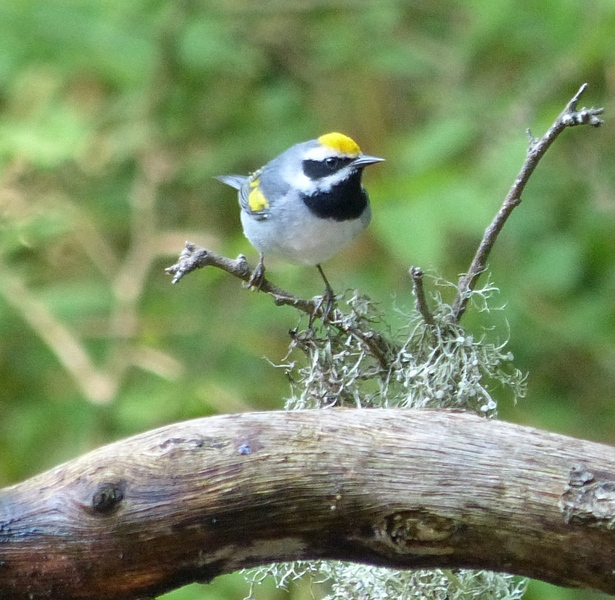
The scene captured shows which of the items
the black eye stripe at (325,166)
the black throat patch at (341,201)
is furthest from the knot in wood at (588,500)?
the black eye stripe at (325,166)

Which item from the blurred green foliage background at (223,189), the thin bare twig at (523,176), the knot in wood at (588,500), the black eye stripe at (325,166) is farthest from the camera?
the blurred green foliage background at (223,189)

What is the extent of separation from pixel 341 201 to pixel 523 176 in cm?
83

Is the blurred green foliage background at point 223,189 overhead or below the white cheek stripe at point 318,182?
overhead

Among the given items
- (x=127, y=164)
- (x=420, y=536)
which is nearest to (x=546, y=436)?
(x=420, y=536)

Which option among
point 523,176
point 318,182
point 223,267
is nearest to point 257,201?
point 318,182

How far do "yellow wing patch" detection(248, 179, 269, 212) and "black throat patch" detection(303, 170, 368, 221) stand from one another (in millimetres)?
124

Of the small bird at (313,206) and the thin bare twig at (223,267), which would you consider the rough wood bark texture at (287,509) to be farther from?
the small bird at (313,206)

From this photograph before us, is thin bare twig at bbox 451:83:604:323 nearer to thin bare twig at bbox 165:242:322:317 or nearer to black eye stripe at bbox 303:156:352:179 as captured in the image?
thin bare twig at bbox 165:242:322:317

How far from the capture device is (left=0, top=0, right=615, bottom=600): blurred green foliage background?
10.2 ft

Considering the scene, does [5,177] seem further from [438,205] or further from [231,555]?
[231,555]

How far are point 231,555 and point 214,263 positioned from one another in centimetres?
55

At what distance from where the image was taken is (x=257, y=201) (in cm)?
254

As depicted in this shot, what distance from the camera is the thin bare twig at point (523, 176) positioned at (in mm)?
1571

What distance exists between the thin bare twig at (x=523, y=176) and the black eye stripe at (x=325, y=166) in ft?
2.57
